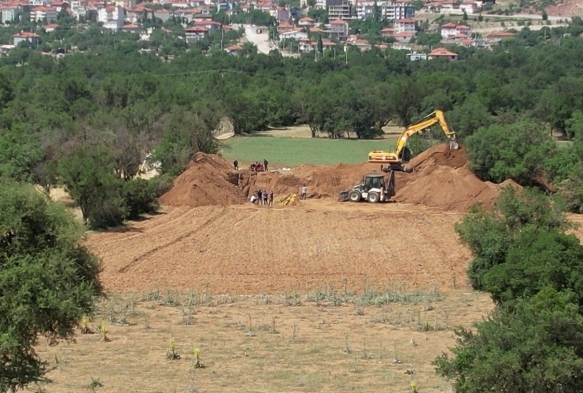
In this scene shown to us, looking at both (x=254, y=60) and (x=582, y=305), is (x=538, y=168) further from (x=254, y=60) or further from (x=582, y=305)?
(x=254, y=60)

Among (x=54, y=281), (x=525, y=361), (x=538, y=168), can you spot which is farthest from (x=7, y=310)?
(x=538, y=168)

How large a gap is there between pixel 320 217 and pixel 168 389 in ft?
78.4

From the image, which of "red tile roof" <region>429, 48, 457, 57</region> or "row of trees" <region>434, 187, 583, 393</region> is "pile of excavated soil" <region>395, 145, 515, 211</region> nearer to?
"row of trees" <region>434, 187, 583, 393</region>

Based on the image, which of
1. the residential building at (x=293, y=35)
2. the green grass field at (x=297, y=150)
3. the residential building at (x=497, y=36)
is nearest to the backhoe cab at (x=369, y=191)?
the green grass field at (x=297, y=150)

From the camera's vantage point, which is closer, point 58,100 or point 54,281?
point 54,281

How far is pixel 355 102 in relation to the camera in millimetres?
82875

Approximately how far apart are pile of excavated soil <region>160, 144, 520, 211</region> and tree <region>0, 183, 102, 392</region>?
28.2m

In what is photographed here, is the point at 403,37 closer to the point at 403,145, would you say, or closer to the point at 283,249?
the point at 403,145

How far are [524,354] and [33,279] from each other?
306 inches

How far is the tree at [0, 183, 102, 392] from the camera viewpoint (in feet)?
62.6

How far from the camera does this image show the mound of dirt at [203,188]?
4934 cm

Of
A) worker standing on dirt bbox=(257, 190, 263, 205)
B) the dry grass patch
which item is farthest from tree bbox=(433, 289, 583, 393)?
worker standing on dirt bbox=(257, 190, 263, 205)

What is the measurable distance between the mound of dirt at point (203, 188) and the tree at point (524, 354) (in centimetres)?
2919

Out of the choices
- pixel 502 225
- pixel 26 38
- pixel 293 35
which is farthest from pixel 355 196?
pixel 293 35
